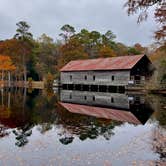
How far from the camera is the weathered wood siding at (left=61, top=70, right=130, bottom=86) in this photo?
158 ft

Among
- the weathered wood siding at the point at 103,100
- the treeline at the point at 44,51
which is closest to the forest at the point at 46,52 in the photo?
the treeline at the point at 44,51

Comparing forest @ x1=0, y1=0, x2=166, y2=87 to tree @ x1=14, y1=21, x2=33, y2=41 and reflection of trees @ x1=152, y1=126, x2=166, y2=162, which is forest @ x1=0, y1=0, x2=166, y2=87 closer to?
tree @ x1=14, y1=21, x2=33, y2=41

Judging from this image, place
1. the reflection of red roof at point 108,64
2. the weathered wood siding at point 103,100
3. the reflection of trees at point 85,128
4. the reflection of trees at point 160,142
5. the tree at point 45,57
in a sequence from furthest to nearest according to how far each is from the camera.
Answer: the tree at point 45,57, the reflection of red roof at point 108,64, the weathered wood siding at point 103,100, the reflection of trees at point 85,128, the reflection of trees at point 160,142

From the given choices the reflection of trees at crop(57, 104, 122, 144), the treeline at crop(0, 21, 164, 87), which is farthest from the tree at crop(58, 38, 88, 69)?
the reflection of trees at crop(57, 104, 122, 144)

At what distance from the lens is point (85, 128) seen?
1600cm

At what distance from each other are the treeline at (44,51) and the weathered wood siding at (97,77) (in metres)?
8.81

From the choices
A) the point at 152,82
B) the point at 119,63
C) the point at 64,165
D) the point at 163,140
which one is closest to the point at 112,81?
the point at 119,63

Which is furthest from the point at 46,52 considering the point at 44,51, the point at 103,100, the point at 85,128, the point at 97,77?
the point at 85,128

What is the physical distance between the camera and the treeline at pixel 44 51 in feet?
235

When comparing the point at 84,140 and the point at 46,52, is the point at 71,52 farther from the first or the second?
the point at 84,140

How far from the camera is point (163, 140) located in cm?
1241

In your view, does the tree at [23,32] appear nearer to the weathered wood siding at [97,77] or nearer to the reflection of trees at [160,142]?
the weathered wood siding at [97,77]

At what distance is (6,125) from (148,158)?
944cm

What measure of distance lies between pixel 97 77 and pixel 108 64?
306 cm
